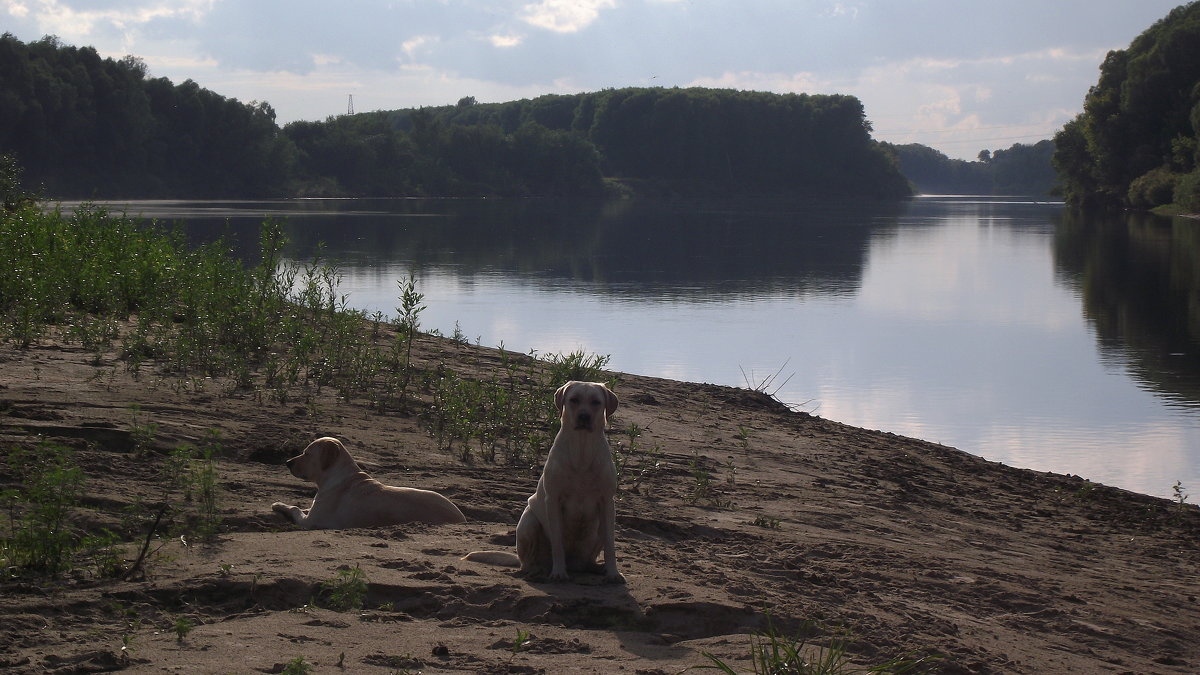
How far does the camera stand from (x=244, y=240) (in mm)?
36094

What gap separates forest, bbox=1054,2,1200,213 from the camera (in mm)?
63281

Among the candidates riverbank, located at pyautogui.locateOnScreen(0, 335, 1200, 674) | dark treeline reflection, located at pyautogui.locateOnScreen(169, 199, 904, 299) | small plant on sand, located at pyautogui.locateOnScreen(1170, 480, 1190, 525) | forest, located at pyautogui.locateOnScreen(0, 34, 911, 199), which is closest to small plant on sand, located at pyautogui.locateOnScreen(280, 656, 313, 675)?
riverbank, located at pyautogui.locateOnScreen(0, 335, 1200, 674)

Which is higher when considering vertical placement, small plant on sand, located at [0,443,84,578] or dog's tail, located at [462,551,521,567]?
small plant on sand, located at [0,443,84,578]

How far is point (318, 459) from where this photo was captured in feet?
21.4

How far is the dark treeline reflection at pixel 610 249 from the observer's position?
1083 inches

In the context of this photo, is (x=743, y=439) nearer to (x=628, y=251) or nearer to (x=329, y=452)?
(x=329, y=452)

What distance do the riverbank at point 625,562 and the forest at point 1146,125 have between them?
56.4 m

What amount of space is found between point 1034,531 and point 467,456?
13.3 ft

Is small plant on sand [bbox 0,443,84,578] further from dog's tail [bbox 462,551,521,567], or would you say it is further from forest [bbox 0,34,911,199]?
forest [bbox 0,34,911,199]

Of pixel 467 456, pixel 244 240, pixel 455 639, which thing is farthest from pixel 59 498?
pixel 244 240

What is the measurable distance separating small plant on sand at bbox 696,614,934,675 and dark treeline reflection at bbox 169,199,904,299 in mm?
17106

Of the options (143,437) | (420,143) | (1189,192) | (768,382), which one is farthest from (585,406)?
(420,143)

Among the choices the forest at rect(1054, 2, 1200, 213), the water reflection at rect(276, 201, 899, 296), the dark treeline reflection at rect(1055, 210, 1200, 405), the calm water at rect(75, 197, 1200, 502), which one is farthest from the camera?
the forest at rect(1054, 2, 1200, 213)

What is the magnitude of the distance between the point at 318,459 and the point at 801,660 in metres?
3.57
